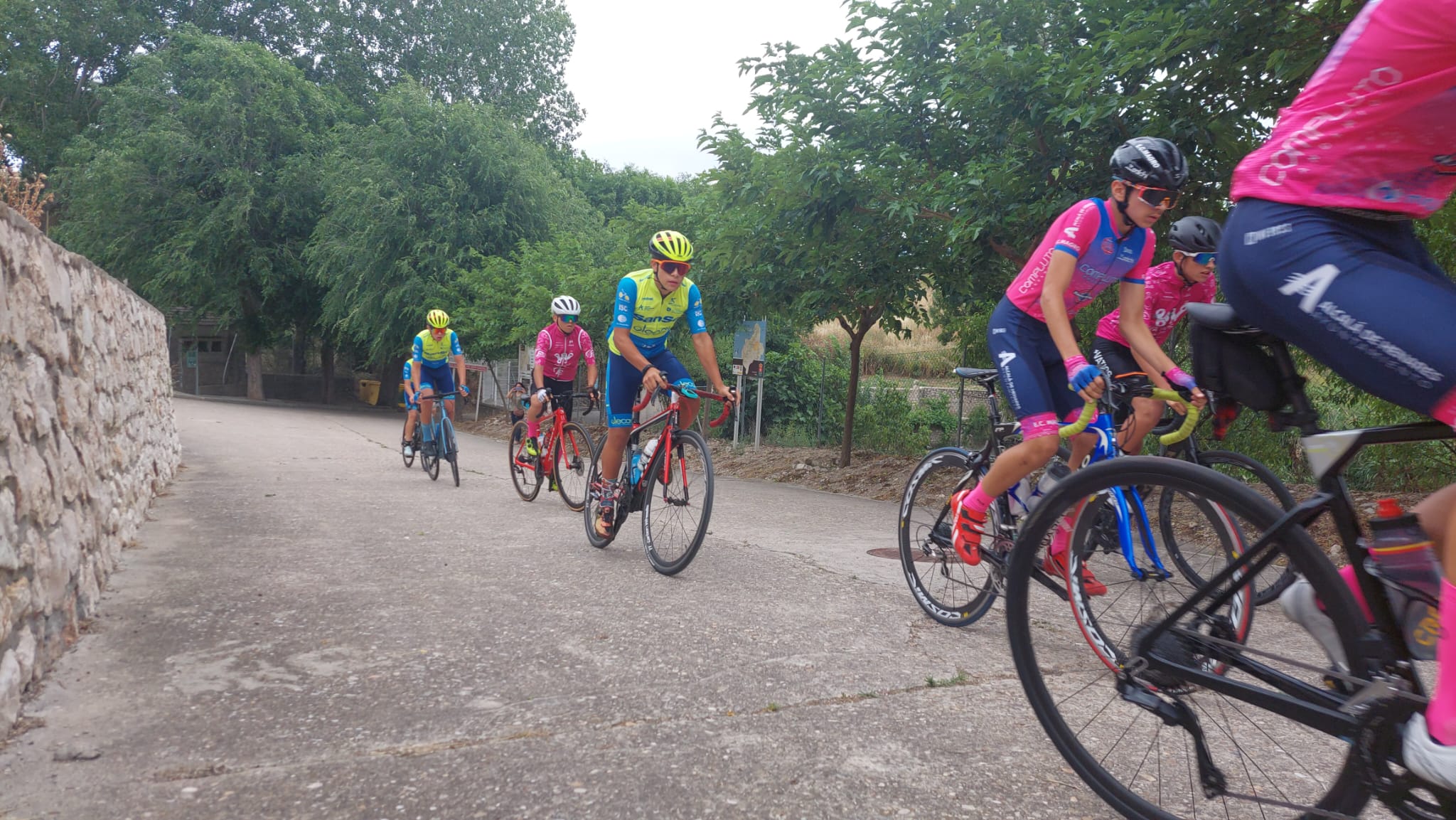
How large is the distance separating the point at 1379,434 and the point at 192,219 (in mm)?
38384

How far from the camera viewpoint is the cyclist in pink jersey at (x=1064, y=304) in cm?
379

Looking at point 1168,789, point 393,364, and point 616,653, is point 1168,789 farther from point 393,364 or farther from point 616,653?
point 393,364

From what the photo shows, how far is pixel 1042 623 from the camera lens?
162 inches

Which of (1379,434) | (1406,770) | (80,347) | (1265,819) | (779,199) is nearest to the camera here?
(1406,770)

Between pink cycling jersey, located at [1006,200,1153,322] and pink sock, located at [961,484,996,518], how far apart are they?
2.54 ft

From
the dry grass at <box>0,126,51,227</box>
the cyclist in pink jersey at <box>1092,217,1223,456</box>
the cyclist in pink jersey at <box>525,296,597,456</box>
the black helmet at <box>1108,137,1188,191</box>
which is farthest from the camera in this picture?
the cyclist in pink jersey at <box>525,296,597,456</box>

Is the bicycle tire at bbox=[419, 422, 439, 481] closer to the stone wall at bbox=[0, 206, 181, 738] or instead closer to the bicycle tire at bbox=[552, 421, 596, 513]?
the bicycle tire at bbox=[552, 421, 596, 513]

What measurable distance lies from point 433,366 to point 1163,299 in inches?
312

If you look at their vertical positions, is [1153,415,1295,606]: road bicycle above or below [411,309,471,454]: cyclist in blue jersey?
below

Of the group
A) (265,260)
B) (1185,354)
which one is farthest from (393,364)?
(1185,354)

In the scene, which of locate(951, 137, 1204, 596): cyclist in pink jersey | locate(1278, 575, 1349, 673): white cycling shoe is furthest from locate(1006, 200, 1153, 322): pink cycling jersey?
locate(1278, 575, 1349, 673): white cycling shoe

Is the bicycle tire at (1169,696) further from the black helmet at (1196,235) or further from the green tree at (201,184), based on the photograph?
the green tree at (201,184)

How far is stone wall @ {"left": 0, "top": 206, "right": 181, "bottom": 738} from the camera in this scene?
10.3 feet

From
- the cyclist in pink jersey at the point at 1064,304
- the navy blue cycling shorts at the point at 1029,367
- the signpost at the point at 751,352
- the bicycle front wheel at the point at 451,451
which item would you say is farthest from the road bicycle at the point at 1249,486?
the signpost at the point at 751,352
